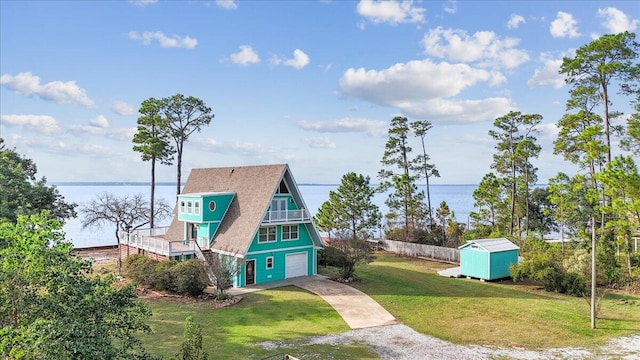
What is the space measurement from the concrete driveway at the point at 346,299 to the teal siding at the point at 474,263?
903 centimetres

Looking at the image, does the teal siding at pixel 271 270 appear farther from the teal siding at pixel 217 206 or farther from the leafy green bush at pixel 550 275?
the leafy green bush at pixel 550 275

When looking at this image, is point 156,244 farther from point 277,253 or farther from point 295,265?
point 295,265

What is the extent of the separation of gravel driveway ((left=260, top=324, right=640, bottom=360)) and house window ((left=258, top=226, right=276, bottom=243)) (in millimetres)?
10535

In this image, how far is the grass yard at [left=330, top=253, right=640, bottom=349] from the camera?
16.6 m

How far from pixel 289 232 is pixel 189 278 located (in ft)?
24.4

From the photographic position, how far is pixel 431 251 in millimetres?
36031

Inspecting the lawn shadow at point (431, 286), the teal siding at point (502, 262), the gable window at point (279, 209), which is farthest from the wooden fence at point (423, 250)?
the gable window at point (279, 209)

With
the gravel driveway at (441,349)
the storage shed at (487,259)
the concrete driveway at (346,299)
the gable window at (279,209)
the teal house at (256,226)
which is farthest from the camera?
the storage shed at (487,259)

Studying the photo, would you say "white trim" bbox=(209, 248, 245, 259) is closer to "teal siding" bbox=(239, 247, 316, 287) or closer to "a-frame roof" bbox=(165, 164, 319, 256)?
"a-frame roof" bbox=(165, 164, 319, 256)

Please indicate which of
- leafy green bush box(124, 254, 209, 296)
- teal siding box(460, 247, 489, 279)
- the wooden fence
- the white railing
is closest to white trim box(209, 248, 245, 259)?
the white railing

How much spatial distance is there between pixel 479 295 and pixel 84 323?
21.1 metres

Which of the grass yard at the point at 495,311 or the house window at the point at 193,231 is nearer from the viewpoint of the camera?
the grass yard at the point at 495,311

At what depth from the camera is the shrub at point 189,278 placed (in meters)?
22.1

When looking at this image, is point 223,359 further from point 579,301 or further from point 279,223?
point 579,301
